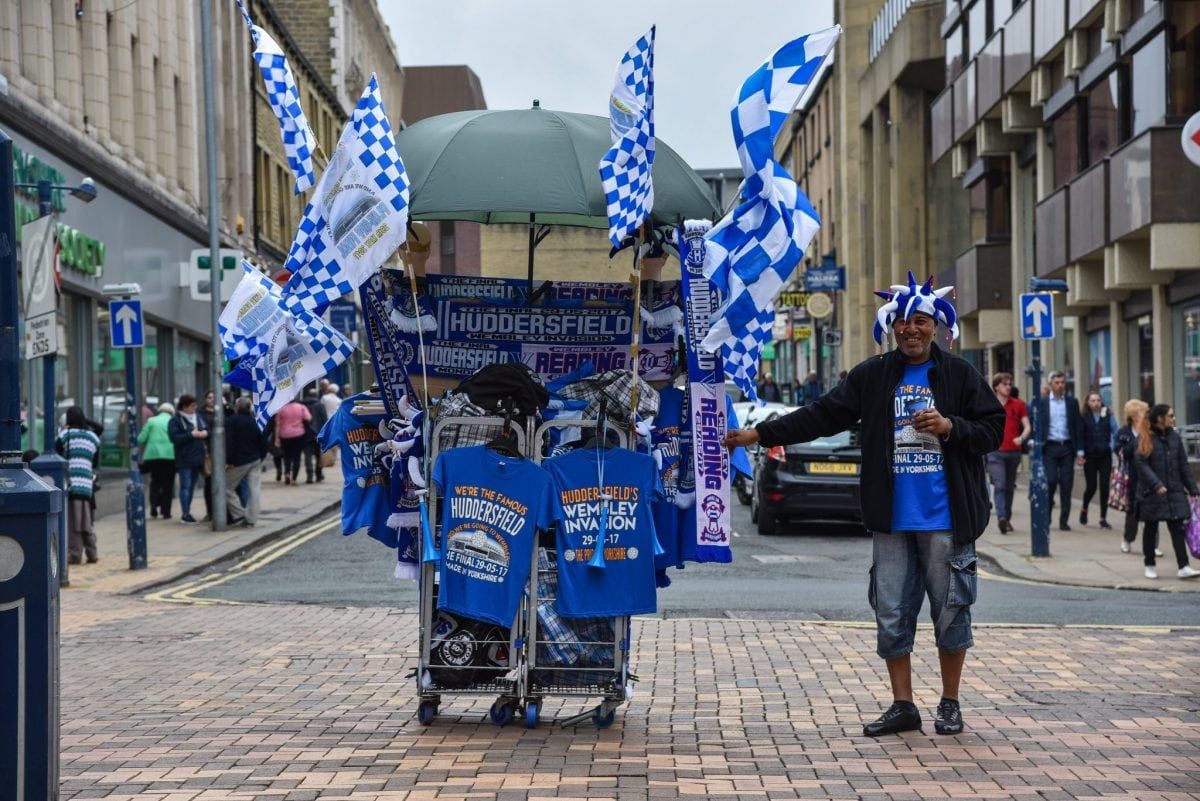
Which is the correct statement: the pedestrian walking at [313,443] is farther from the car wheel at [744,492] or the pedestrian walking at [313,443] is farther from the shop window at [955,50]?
the shop window at [955,50]

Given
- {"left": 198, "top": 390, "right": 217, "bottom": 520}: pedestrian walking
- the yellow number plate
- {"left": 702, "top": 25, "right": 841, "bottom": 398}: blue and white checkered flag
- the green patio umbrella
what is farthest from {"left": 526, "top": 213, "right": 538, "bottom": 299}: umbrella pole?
{"left": 198, "top": 390, "right": 217, "bottom": 520}: pedestrian walking

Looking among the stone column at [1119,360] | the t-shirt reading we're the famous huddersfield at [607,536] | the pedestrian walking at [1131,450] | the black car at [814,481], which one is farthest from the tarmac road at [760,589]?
the stone column at [1119,360]

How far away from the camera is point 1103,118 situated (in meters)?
25.8

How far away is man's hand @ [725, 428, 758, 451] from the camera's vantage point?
7.44 metres

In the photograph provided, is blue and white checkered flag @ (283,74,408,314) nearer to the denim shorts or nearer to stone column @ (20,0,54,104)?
the denim shorts

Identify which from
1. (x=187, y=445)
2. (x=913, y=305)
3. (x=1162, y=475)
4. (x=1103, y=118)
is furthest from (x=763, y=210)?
(x=1103, y=118)

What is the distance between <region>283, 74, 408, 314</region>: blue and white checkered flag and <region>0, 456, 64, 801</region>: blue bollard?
88.3 inches

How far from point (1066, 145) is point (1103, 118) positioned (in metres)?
2.42

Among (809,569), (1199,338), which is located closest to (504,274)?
(809,569)

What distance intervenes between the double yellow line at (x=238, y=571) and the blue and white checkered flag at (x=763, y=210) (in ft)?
26.5

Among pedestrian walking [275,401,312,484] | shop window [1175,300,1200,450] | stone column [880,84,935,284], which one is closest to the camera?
shop window [1175,300,1200,450]

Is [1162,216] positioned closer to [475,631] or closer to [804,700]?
[804,700]

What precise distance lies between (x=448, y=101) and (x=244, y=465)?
7804 centimetres

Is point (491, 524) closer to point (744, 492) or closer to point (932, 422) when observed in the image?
point (932, 422)
